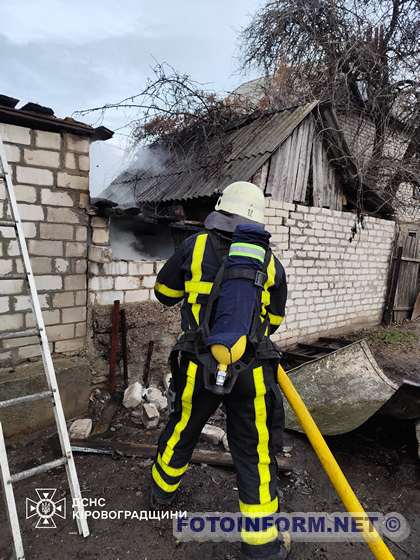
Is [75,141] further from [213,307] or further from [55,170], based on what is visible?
[213,307]

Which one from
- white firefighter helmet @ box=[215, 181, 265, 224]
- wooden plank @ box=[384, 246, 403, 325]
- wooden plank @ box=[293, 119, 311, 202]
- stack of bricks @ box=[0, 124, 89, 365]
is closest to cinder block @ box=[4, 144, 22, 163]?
stack of bricks @ box=[0, 124, 89, 365]

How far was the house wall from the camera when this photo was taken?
3.71 meters

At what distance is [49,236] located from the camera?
3242 mm

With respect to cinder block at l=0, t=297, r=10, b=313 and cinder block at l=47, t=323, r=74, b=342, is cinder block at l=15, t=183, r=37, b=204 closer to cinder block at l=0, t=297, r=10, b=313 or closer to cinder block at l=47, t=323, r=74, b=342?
cinder block at l=0, t=297, r=10, b=313

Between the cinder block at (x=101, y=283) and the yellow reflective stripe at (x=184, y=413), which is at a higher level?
the cinder block at (x=101, y=283)

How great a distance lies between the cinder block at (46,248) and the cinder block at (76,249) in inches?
2.3

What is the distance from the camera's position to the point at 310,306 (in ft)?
20.7

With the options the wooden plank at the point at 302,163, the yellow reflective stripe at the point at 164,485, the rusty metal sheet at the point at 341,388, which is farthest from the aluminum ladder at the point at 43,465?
the wooden plank at the point at 302,163

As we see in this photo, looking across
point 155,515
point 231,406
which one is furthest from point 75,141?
point 155,515

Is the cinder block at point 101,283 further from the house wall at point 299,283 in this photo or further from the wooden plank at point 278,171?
the wooden plank at point 278,171

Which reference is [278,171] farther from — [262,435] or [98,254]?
[262,435]

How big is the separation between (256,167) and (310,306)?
2712mm

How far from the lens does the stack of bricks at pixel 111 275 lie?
3.54 meters

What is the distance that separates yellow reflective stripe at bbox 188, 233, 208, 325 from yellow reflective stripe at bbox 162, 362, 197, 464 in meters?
0.31
